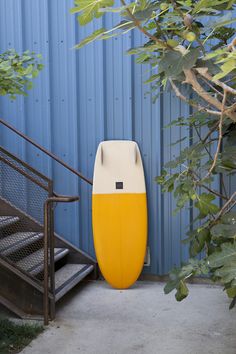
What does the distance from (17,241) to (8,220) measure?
39 cm

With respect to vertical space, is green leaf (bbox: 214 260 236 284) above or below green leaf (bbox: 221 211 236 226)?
below

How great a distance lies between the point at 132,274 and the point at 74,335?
1212 mm

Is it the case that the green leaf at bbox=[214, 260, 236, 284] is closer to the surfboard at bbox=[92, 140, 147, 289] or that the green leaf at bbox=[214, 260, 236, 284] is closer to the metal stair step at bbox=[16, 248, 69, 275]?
the metal stair step at bbox=[16, 248, 69, 275]

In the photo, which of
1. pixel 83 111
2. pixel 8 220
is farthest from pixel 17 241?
pixel 83 111

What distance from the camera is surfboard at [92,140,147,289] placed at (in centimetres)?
481

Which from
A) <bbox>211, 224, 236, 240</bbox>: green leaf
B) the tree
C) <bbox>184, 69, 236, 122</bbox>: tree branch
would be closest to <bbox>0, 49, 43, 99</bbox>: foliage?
the tree

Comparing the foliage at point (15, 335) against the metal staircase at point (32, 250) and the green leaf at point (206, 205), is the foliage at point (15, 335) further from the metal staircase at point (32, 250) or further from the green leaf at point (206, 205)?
the green leaf at point (206, 205)

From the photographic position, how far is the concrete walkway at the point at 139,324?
348cm

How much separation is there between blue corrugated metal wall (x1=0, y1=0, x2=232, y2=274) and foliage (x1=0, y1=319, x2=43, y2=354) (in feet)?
4.99

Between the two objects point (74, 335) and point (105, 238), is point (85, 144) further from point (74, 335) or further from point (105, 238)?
point (74, 335)

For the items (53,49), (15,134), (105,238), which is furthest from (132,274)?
(53,49)

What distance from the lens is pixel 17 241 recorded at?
429 centimetres

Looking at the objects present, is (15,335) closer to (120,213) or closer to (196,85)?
(120,213)

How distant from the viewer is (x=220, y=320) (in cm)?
395
